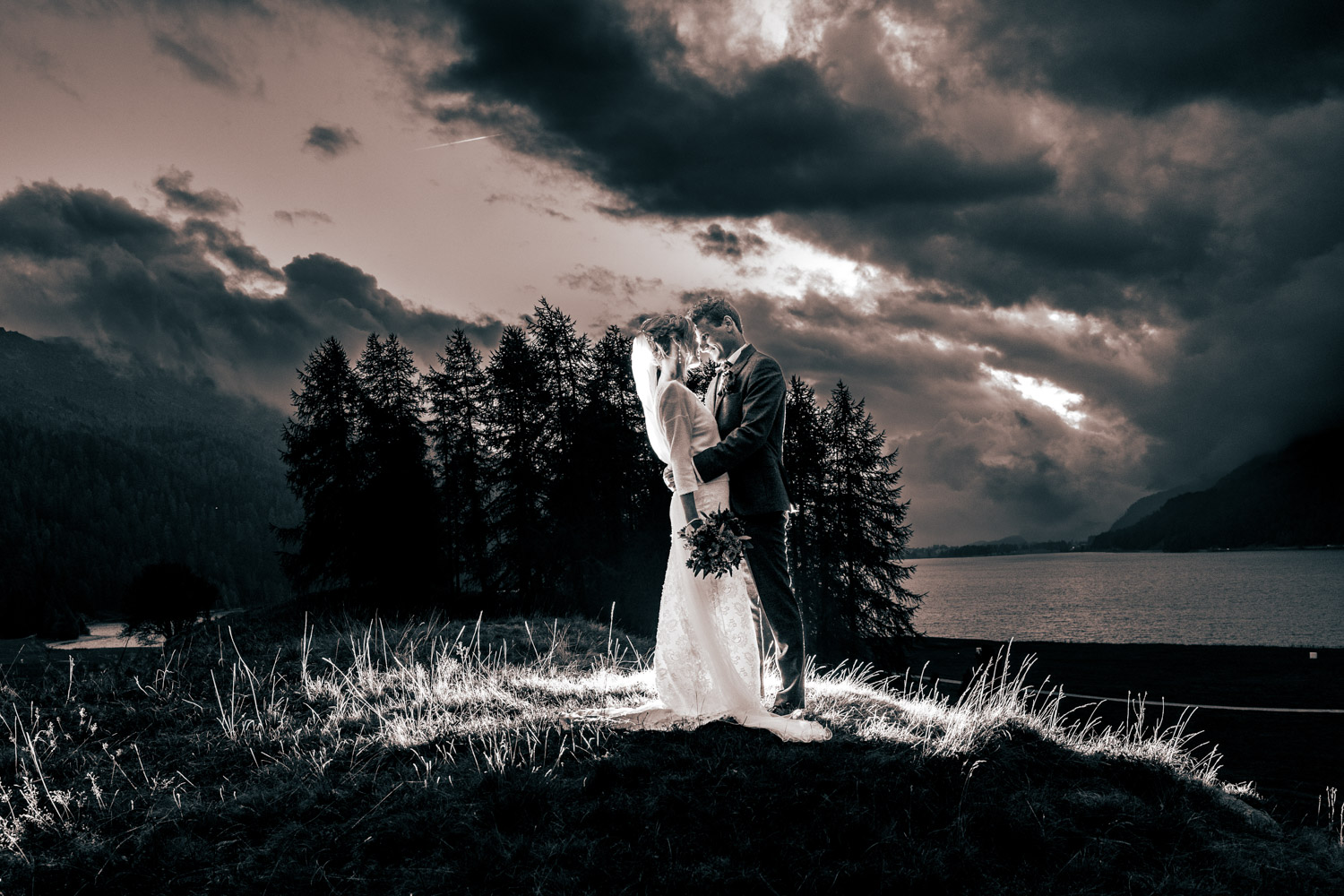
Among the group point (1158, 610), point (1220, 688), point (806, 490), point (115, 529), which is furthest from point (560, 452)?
point (115, 529)

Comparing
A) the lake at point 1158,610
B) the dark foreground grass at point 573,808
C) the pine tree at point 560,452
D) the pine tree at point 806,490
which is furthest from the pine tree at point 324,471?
the lake at point 1158,610

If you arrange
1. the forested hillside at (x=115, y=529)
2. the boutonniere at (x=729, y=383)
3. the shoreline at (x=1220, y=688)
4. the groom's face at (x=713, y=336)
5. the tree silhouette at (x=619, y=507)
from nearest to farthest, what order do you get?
the boutonniere at (x=729, y=383) < the groom's face at (x=713, y=336) < the shoreline at (x=1220, y=688) < the tree silhouette at (x=619, y=507) < the forested hillside at (x=115, y=529)

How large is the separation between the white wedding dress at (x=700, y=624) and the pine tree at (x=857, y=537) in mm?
Result: 24170

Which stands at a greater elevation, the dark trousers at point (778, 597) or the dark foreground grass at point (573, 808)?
the dark trousers at point (778, 597)

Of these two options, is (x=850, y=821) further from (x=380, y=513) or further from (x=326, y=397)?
(x=326, y=397)

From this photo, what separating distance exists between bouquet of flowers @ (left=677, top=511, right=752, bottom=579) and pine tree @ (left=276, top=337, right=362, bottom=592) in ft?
88.6

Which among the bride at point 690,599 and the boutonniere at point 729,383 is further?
the boutonniere at point 729,383

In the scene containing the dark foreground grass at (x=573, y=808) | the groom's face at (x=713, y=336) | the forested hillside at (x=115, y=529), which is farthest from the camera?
the forested hillside at (x=115, y=529)

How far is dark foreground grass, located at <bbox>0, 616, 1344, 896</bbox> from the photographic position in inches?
122

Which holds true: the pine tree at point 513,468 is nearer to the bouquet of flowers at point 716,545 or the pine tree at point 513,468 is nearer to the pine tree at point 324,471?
the pine tree at point 324,471

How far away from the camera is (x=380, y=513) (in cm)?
2814

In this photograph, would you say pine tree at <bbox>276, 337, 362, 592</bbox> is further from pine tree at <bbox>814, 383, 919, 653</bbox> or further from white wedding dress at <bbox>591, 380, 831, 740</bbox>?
white wedding dress at <bbox>591, 380, 831, 740</bbox>

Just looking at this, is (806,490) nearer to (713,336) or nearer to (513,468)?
(513,468)

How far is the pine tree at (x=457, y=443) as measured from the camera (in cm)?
3070
